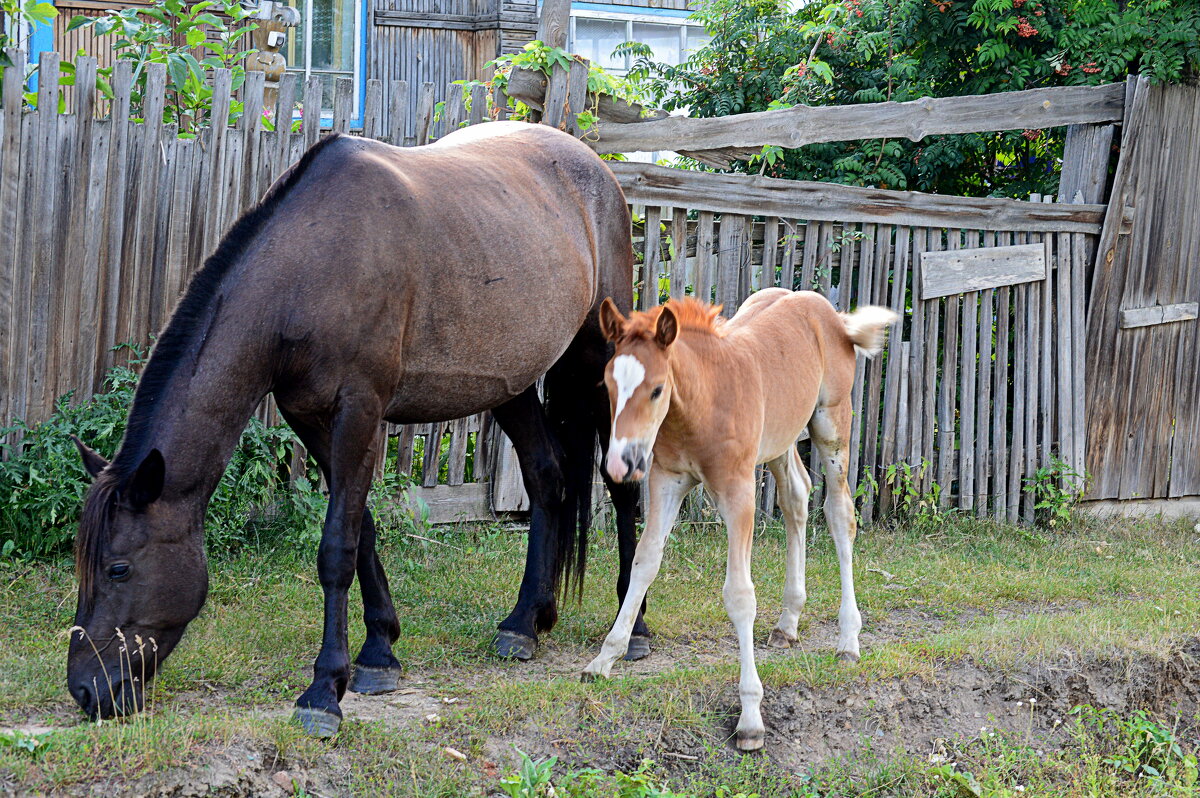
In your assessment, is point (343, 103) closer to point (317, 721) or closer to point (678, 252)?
point (678, 252)

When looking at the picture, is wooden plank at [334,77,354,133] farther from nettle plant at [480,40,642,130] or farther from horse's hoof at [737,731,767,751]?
horse's hoof at [737,731,767,751]

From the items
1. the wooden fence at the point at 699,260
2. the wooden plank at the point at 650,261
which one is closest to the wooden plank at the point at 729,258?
the wooden fence at the point at 699,260

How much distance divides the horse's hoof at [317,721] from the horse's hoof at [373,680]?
569 millimetres

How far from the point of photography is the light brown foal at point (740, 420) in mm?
3824

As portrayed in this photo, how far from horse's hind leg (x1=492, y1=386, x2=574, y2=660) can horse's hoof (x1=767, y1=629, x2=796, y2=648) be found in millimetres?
1004

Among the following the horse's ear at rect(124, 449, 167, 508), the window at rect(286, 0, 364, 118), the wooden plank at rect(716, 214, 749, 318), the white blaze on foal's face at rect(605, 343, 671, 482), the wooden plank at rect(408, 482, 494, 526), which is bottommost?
the wooden plank at rect(408, 482, 494, 526)

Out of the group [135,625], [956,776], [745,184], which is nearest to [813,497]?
[745,184]

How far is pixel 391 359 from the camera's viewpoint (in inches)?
155

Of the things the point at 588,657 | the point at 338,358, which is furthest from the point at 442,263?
the point at 588,657

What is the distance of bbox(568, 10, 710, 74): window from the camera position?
48.9 ft

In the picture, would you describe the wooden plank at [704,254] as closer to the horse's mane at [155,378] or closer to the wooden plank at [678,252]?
the wooden plank at [678,252]

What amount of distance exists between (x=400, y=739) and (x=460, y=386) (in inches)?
55.7

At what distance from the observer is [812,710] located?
4.19 meters

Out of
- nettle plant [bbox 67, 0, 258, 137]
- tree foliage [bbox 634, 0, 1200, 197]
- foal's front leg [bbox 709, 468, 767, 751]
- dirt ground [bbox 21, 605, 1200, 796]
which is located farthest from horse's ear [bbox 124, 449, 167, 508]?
tree foliage [bbox 634, 0, 1200, 197]
